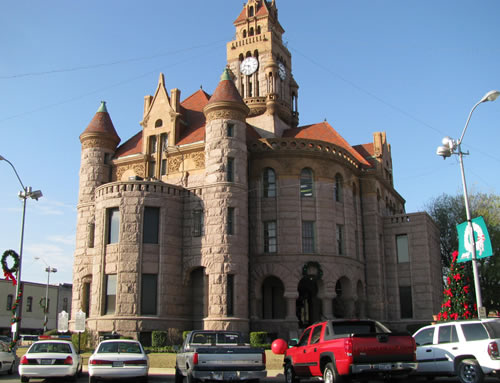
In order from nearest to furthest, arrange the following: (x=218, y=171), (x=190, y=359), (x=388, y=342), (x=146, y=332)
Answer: (x=388, y=342)
(x=190, y=359)
(x=146, y=332)
(x=218, y=171)

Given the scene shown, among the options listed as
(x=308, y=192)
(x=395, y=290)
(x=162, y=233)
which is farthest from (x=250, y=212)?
(x=395, y=290)

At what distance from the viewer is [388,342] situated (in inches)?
525

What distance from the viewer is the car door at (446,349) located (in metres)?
15.3

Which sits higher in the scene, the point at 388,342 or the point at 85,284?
the point at 85,284

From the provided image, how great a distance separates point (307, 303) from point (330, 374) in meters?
28.9

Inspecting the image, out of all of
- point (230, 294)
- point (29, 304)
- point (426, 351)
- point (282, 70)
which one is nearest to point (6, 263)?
point (230, 294)

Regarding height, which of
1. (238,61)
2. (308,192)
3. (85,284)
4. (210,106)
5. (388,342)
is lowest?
(388,342)

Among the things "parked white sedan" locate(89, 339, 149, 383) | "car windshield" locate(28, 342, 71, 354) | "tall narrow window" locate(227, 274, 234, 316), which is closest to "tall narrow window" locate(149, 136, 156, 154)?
"tall narrow window" locate(227, 274, 234, 316)

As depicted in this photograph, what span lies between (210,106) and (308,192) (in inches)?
366

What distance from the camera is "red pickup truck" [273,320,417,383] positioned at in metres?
13.0

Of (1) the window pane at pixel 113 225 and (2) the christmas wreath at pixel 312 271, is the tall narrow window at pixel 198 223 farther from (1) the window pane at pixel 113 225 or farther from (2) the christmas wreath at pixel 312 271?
(2) the christmas wreath at pixel 312 271

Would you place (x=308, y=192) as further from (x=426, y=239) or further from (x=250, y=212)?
(x=426, y=239)

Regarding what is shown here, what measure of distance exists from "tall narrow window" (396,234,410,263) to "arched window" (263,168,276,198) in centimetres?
1238

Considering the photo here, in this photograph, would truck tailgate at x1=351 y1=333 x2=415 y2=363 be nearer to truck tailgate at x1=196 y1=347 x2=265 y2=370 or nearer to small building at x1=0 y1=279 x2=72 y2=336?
truck tailgate at x1=196 y1=347 x2=265 y2=370
